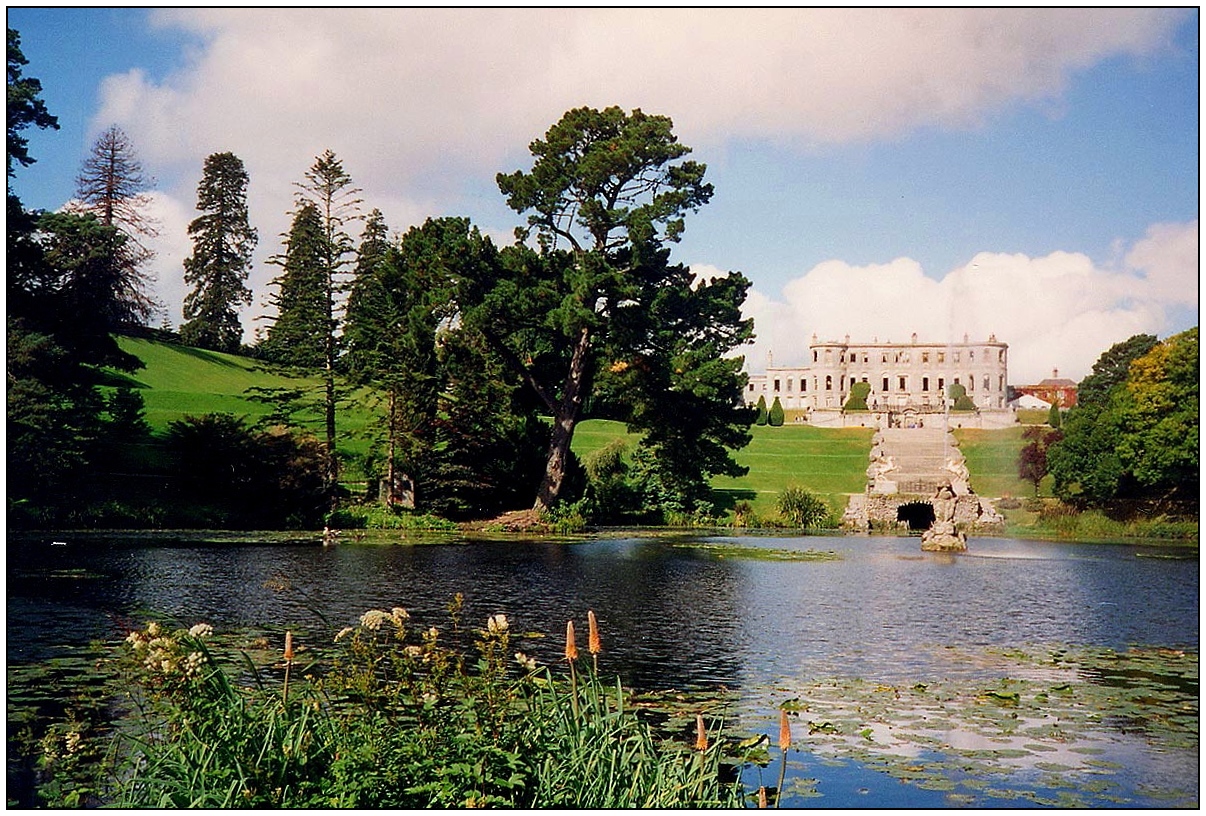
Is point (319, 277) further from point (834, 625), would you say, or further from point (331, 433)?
point (834, 625)

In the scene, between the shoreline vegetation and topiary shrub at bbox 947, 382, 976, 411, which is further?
topiary shrub at bbox 947, 382, 976, 411

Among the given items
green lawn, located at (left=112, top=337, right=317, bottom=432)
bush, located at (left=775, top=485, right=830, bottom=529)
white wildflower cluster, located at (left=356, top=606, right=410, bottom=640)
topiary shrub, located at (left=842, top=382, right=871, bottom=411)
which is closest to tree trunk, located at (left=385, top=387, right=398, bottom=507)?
green lawn, located at (left=112, top=337, right=317, bottom=432)

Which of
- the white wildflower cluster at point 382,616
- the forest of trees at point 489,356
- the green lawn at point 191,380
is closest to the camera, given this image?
the white wildflower cluster at point 382,616

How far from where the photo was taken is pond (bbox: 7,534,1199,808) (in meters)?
7.11

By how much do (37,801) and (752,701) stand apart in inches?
188

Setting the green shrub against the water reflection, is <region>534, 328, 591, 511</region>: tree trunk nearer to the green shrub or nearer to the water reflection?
the green shrub

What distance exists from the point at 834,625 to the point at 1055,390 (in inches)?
890

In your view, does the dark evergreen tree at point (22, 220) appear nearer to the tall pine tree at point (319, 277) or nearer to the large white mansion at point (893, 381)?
the tall pine tree at point (319, 277)

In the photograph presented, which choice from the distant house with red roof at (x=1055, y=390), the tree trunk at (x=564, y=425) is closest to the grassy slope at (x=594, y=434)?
the distant house with red roof at (x=1055, y=390)

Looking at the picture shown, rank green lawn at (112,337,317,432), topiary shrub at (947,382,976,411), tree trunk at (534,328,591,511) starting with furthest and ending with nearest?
topiary shrub at (947,382,976,411) → green lawn at (112,337,317,432) → tree trunk at (534,328,591,511)

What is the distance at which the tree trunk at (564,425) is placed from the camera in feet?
82.0

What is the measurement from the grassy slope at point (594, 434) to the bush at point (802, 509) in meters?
0.57

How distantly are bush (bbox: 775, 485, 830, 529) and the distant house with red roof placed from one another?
21.9 ft

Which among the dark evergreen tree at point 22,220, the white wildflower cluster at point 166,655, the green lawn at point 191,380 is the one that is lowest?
the white wildflower cluster at point 166,655
